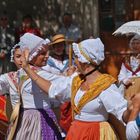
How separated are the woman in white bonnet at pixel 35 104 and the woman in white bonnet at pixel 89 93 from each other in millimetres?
527

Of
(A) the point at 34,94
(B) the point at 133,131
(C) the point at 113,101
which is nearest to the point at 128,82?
(A) the point at 34,94

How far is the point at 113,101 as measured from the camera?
4.36 metres

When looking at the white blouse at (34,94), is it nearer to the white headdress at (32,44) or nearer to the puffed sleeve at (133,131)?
the white headdress at (32,44)

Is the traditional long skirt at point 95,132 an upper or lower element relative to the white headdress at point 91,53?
lower

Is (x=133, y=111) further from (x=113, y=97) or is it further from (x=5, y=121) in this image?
(x=5, y=121)

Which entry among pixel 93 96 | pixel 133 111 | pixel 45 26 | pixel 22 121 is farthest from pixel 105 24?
pixel 133 111

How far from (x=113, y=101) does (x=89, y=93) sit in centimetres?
24

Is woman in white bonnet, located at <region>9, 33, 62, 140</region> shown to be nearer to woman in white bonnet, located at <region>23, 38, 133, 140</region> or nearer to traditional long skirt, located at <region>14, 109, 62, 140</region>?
traditional long skirt, located at <region>14, 109, 62, 140</region>

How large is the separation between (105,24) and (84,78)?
7659 mm

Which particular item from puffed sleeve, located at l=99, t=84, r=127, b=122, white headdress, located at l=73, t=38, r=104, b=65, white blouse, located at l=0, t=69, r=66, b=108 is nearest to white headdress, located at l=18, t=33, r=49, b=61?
white blouse, located at l=0, t=69, r=66, b=108

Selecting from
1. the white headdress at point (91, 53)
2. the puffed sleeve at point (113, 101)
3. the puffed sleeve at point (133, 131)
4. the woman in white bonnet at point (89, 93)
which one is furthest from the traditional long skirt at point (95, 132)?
the puffed sleeve at point (133, 131)

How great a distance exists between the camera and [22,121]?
5363 mm

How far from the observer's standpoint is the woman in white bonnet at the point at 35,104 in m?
5.22

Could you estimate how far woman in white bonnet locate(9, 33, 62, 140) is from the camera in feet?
17.1
